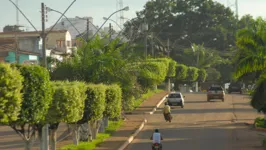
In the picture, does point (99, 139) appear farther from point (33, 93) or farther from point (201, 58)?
point (201, 58)

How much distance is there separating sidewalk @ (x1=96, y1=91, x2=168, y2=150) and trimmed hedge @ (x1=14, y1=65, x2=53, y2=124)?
9366 millimetres

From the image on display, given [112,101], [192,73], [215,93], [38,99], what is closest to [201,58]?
[192,73]

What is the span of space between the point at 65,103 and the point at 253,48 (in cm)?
1092

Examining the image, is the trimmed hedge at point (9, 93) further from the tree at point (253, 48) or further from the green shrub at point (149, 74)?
the green shrub at point (149, 74)

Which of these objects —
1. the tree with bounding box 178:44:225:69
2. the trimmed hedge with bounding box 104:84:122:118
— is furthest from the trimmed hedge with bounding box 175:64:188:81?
the trimmed hedge with bounding box 104:84:122:118

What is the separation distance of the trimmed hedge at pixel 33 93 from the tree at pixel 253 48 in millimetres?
12192

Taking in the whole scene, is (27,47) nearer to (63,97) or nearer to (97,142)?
(97,142)

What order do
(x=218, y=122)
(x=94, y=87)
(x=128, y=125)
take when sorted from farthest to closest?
(x=218, y=122), (x=128, y=125), (x=94, y=87)

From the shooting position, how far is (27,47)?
247 feet

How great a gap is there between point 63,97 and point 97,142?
323 inches

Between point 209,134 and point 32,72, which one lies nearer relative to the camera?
point 32,72

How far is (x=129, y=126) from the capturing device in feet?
136

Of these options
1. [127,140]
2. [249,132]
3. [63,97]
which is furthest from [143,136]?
[63,97]

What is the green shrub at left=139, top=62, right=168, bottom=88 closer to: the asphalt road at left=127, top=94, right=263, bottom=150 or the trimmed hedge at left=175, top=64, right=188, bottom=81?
the asphalt road at left=127, top=94, right=263, bottom=150
